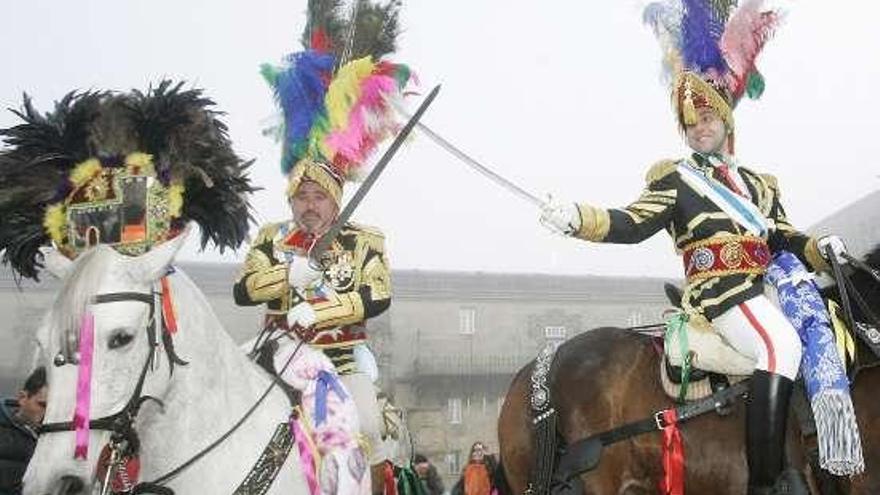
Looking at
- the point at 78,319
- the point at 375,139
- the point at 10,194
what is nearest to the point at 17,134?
the point at 10,194

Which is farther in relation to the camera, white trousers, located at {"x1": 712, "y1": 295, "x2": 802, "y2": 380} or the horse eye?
white trousers, located at {"x1": 712, "y1": 295, "x2": 802, "y2": 380}

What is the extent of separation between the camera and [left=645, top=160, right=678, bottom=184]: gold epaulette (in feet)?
19.6

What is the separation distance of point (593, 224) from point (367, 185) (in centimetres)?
139

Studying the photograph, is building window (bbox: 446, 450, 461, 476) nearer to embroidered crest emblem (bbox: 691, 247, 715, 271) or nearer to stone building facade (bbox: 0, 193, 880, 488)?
stone building facade (bbox: 0, 193, 880, 488)

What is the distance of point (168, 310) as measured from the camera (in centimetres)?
421

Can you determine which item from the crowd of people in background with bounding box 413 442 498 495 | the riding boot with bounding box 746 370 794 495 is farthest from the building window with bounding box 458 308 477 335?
the riding boot with bounding box 746 370 794 495

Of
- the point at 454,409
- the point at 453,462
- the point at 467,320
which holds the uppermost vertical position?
the point at 467,320

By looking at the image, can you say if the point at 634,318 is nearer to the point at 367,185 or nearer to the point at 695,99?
the point at 695,99

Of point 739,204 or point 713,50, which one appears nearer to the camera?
point 739,204

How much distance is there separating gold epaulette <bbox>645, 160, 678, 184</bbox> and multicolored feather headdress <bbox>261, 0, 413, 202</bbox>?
174 cm

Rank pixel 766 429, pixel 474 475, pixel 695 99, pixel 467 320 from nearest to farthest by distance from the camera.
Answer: pixel 766 429 → pixel 695 99 → pixel 474 475 → pixel 467 320


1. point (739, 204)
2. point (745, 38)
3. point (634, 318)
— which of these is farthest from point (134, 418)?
point (634, 318)

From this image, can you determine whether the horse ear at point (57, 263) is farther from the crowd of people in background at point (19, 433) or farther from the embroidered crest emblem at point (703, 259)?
the embroidered crest emblem at point (703, 259)

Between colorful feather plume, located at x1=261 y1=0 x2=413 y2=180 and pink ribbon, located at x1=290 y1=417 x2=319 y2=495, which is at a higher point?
colorful feather plume, located at x1=261 y1=0 x2=413 y2=180
